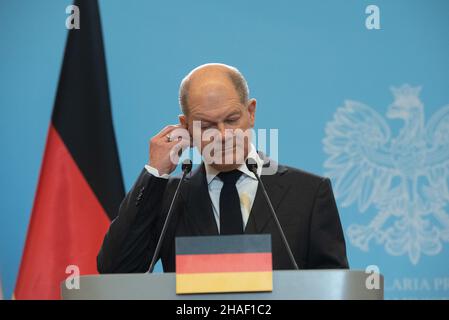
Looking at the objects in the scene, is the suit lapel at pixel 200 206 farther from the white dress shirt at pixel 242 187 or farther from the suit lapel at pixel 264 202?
the suit lapel at pixel 264 202

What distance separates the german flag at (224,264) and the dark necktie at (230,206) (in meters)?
0.64

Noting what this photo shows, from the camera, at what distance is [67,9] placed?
12.2 ft

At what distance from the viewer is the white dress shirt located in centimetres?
234

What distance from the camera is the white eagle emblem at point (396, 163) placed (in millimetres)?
3332

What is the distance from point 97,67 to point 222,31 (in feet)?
2.02

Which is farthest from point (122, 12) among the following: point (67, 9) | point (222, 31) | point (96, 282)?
point (96, 282)

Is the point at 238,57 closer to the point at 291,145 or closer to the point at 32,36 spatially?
the point at 291,145

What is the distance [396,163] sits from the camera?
341cm

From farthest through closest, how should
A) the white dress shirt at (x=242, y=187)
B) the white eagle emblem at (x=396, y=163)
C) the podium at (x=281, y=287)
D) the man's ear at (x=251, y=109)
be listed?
the white eagle emblem at (x=396, y=163)
the man's ear at (x=251, y=109)
the white dress shirt at (x=242, y=187)
the podium at (x=281, y=287)

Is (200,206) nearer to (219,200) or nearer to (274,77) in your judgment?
(219,200)

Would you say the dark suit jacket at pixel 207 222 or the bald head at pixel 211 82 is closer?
the dark suit jacket at pixel 207 222

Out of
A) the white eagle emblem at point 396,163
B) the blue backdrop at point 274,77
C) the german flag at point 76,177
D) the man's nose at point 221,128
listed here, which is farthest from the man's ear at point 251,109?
the german flag at point 76,177

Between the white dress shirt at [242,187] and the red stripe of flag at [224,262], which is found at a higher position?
the white dress shirt at [242,187]

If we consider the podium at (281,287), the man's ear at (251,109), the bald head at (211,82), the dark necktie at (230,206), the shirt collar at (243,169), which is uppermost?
the bald head at (211,82)
